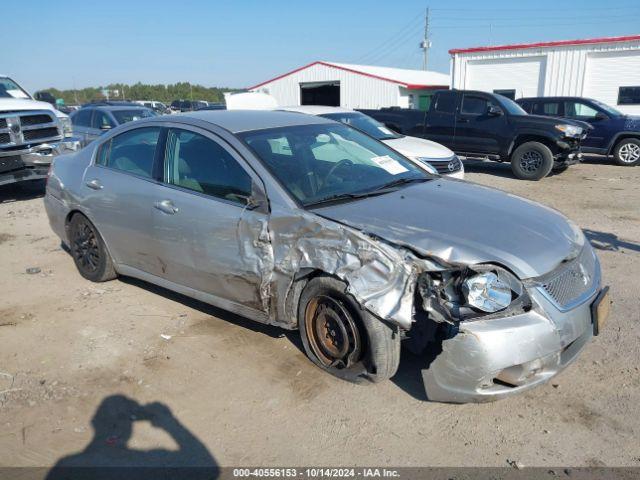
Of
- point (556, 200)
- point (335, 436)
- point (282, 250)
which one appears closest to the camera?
point (335, 436)

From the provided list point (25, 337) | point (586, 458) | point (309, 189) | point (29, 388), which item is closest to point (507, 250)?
point (586, 458)

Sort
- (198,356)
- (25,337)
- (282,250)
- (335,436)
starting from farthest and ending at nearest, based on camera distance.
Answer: (25,337) → (198,356) → (282,250) → (335,436)

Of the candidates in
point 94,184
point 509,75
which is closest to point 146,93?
point 509,75

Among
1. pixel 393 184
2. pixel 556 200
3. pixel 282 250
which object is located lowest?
pixel 556 200

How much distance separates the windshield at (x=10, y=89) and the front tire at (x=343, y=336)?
395 inches

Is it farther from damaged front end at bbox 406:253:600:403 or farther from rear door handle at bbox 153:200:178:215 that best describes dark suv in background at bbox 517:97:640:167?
rear door handle at bbox 153:200:178:215

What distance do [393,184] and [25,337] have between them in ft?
10.5

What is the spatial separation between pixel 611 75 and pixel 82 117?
18.4m

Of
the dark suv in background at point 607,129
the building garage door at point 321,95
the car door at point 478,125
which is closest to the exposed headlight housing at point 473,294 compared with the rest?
the car door at point 478,125

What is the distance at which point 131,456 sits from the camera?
2912 millimetres

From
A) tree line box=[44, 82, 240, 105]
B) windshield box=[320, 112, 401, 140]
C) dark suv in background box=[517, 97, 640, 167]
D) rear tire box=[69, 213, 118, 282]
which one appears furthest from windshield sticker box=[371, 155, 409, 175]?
tree line box=[44, 82, 240, 105]

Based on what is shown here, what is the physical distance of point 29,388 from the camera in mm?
3586

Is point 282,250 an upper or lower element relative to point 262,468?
upper

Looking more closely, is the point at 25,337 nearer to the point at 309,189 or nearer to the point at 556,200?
the point at 309,189
